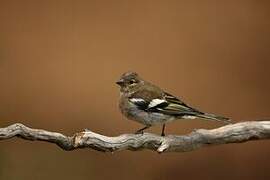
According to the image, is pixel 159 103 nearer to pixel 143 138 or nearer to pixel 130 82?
pixel 130 82

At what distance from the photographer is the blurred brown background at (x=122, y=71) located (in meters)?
3.54

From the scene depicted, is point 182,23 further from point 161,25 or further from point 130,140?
point 130,140

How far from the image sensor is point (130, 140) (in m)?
2.61

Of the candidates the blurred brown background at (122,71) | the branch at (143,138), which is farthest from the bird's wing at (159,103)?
the blurred brown background at (122,71)

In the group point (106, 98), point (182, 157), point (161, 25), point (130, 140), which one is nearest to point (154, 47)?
point (161, 25)

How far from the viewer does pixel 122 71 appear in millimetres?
3617

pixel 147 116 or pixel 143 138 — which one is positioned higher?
pixel 147 116

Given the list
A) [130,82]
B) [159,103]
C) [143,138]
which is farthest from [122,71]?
[143,138]

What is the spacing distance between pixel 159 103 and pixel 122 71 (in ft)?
2.36

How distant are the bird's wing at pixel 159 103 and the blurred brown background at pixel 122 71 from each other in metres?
0.65

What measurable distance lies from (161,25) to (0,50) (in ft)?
2.89

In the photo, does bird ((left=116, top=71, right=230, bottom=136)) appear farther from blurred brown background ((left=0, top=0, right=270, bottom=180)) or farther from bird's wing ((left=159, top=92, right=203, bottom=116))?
blurred brown background ((left=0, top=0, right=270, bottom=180))

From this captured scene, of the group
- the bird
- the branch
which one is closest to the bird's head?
the bird

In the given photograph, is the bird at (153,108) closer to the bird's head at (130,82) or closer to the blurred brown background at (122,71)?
the bird's head at (130,82)
